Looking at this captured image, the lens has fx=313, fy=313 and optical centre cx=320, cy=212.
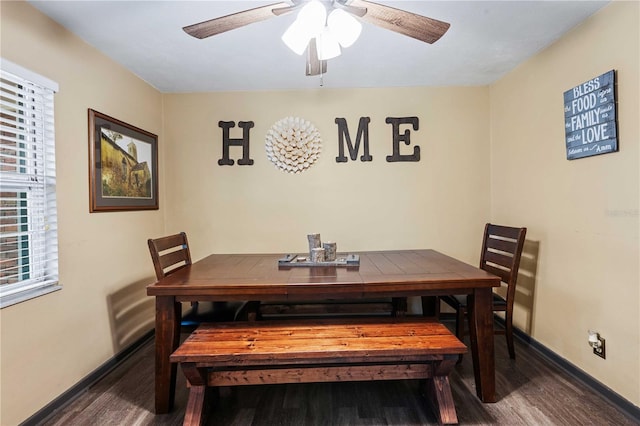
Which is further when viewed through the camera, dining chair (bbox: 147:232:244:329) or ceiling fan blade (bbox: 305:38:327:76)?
dining chair (bbox: 147:232:244:329)

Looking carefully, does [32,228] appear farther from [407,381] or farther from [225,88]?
[407,381]

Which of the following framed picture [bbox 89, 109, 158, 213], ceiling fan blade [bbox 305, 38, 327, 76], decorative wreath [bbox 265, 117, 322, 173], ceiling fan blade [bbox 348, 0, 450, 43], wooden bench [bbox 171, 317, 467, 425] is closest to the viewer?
ceiling fan blade [bbox 348, 0, 450, 43]

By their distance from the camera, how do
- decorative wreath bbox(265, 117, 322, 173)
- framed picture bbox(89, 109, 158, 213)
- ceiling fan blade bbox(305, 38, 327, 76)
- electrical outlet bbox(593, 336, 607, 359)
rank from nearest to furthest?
ceiling fan blade bbox(305, 38, 327, 76) < electrical outlet bbox(593, 336, 607, 359) < framed picture bbox(89, 109, 158, 213) < decorative wreath bbox(265, 117, 322, 173)

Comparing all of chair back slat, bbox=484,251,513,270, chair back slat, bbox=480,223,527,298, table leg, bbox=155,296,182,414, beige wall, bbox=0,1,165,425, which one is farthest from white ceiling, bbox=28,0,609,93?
table leg, bbox=155,296,182,414

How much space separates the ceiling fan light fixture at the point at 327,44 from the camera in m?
1.55

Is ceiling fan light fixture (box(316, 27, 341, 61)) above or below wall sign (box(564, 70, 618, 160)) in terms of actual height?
above

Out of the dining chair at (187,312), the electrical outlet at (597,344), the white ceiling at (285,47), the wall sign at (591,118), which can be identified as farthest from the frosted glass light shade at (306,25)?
the electrical outlet at (597,344)

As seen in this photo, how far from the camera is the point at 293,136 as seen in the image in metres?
2.97

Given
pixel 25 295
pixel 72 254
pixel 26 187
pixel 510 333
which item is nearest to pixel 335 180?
pixel 510 333

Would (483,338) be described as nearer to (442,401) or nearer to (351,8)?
(442,401)

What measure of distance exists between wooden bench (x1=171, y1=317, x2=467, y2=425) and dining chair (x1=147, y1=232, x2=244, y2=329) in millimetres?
287

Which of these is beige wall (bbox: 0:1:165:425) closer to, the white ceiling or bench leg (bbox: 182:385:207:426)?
the white ceiling

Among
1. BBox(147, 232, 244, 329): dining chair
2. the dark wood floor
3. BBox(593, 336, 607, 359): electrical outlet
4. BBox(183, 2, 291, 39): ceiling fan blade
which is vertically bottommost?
the dark wood floor

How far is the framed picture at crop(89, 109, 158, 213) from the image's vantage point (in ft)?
7.07
